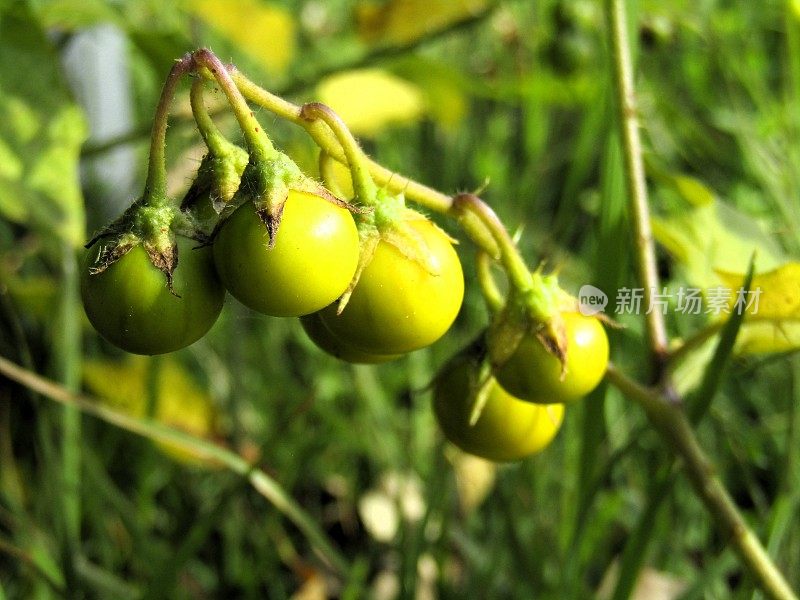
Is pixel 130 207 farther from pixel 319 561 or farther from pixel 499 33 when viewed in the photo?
pixel 499 33

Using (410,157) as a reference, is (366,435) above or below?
below

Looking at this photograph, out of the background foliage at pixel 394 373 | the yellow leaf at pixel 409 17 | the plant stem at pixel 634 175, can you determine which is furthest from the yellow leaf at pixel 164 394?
the plant stem at pixel 634 175

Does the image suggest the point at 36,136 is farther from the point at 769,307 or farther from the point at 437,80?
the point at 769,307

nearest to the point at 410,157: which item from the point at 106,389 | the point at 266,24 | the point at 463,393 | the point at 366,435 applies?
the point at 266,24

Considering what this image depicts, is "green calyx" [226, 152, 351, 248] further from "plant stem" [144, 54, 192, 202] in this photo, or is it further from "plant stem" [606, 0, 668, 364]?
"plant stem" [606, 0, 668, 364]

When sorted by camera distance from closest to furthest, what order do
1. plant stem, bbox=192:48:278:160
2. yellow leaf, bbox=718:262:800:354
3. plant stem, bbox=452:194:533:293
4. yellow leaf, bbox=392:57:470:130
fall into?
plant stem, bbox=192:48:278:160
plant stem, bbox=452:194:533:293
yellow leaf, bbox=718:262:800:354
yellow leaf, bbox=392:57:470:130

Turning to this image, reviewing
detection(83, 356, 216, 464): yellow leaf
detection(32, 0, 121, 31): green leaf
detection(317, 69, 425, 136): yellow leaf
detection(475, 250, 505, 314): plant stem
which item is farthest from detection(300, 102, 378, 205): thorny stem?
detection(317, 69, 425, 136): yellow leaf

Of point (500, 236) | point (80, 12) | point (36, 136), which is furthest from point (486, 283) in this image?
point (80, 12)
